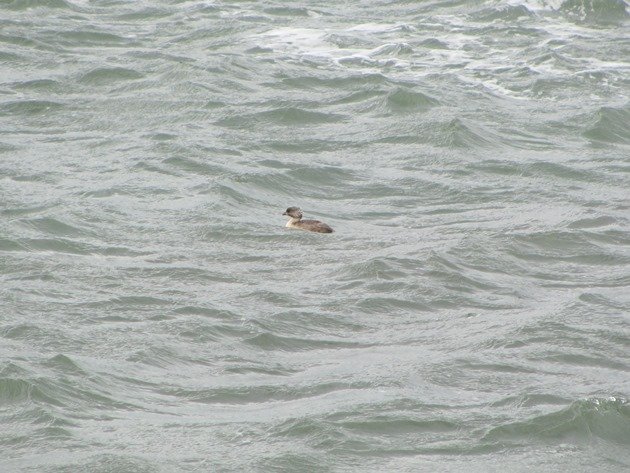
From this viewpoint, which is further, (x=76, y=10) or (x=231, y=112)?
(x=76, y=10)

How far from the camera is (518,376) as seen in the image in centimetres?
801

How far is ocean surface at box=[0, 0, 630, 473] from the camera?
23.7ft

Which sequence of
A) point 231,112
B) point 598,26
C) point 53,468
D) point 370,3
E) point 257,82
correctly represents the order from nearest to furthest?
point 53,468
point 231,112
point 257,82
point 598,26
point 370,3

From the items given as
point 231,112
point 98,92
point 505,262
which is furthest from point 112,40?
point 505,262

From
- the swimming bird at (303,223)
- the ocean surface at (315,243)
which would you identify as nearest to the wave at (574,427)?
the ocean surface at (315,243)

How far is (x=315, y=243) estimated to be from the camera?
34.5ft

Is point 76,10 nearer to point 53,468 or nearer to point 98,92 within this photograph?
point 98,92

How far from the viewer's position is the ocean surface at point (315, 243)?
7.23m

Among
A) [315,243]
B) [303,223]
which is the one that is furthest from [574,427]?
[303,223]

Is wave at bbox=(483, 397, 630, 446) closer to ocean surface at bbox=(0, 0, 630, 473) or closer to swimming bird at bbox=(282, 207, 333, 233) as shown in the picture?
ocean surface at bbox=(0, 0, 630, 473)

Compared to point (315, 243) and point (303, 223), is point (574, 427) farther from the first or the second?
point (303, 223)

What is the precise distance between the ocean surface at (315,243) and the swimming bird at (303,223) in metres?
0.07

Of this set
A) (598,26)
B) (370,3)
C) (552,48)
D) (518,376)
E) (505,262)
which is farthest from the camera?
(370,3)

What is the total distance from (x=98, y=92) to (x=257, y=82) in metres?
1.89
